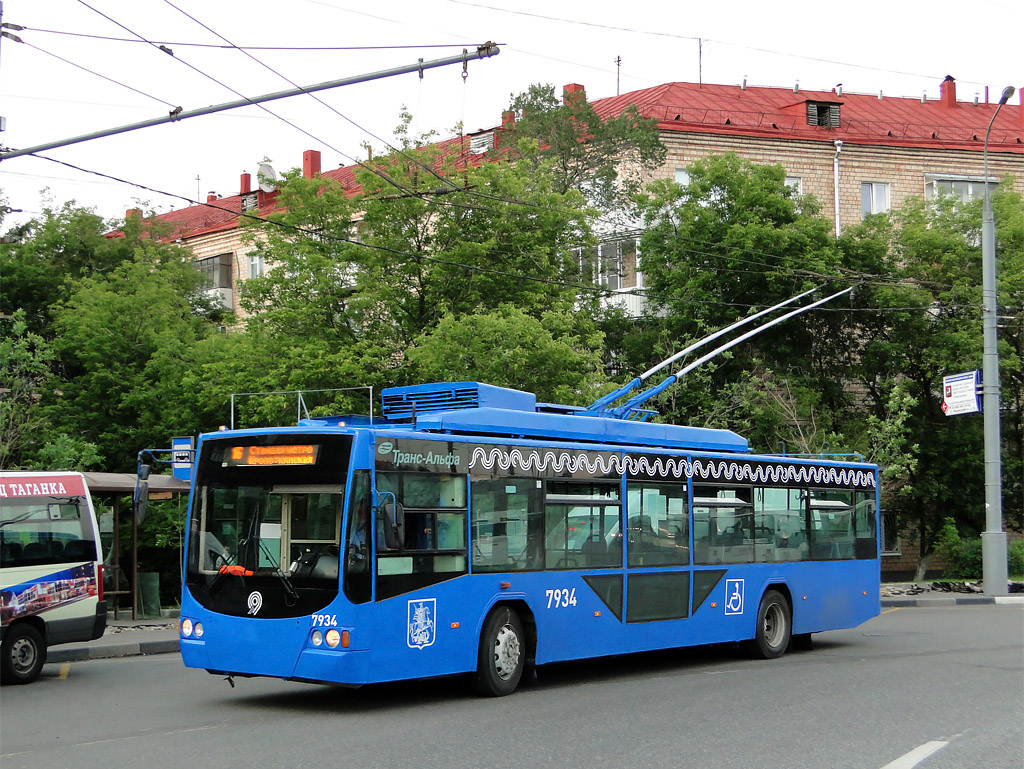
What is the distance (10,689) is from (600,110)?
107ft

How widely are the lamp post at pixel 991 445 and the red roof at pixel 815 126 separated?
1363cm

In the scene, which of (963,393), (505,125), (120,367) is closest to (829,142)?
(505,125)

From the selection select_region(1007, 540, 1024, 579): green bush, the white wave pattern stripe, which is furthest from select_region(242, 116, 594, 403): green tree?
select_region(1007, 540, 1024, 579): green bush

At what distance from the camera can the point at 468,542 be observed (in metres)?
11.6

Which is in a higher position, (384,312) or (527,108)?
(527,108)

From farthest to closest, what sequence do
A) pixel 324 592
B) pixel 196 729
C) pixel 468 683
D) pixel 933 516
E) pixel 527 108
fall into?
pixel 933 516 → pixel 527 108 → pixel 468 683 → pixel 324 592 → pixel 196 729

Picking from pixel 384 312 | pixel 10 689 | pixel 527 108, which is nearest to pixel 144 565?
pixel 384 312

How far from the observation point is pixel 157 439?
3291 centimetres

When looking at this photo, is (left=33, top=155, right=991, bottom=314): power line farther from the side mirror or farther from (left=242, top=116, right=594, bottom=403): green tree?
the side mirror

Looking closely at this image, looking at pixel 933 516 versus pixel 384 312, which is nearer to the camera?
pixel 384 312

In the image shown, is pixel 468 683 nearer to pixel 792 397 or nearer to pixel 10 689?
pixel 10 689

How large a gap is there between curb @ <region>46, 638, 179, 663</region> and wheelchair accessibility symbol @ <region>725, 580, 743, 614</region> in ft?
26.9

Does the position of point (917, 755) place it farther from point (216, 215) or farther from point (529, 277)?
point (216, 215)

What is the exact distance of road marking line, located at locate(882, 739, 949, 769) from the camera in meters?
8.02
